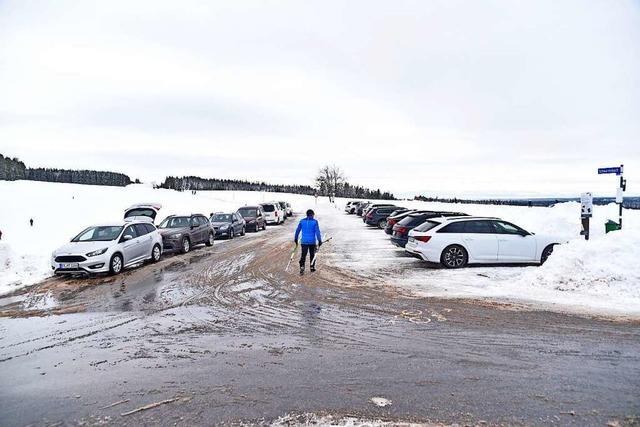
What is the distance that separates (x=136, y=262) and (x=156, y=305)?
226 inches

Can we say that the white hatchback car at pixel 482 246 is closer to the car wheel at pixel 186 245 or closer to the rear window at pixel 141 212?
the car wheel at pixel 186 245

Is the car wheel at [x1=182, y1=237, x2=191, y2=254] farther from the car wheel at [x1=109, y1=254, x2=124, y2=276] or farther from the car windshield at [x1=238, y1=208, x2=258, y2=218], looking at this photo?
the car windshield at [x1=238, y1=208, x2=258, y2=218]

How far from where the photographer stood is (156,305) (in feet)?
26.3

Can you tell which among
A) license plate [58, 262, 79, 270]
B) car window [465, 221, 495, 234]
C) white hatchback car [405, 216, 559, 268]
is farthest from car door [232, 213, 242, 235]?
car window [465, 221, 495, 234]

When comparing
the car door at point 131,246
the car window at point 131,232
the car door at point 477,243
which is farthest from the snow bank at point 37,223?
the car door at point 477,243

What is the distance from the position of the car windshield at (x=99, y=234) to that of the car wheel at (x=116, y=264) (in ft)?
2.33

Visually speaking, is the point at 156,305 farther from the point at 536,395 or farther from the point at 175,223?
the point at 175,223

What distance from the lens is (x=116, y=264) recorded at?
11961 millimetres

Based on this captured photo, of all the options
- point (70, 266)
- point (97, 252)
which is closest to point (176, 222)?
point (97, 252)

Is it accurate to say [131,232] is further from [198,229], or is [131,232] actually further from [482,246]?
[482,246]

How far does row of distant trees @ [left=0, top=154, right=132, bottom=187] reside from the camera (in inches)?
4205

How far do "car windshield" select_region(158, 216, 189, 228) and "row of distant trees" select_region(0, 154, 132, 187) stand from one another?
103 metres

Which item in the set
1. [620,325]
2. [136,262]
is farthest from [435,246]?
[136,262]

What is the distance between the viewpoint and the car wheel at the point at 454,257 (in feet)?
Answer: 38.7
